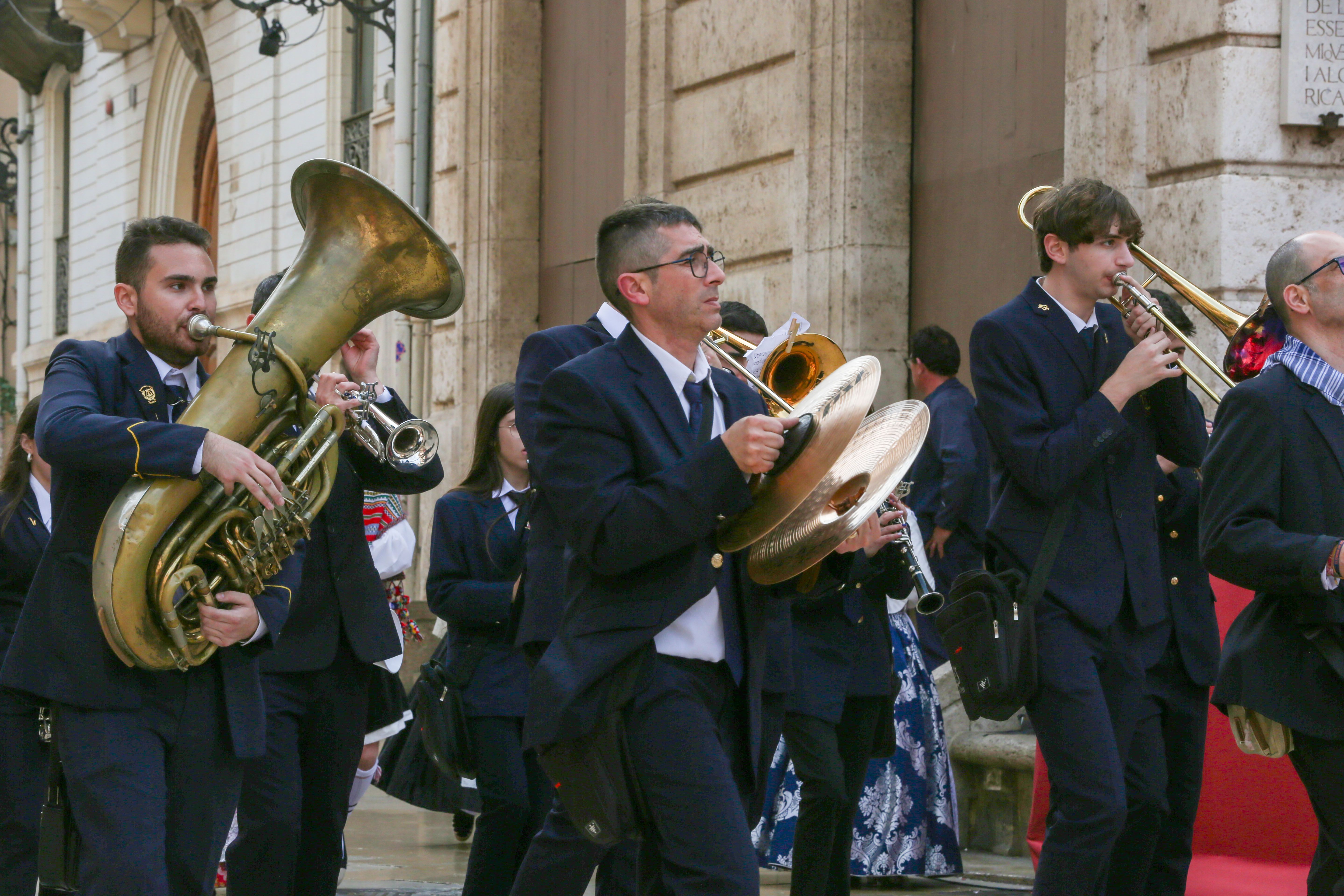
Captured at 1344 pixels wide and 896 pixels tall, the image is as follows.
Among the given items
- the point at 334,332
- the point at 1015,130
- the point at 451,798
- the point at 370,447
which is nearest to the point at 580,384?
the point at 334,332

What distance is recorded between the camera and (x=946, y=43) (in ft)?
30.8

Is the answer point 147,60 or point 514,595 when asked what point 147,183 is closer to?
point 147,60

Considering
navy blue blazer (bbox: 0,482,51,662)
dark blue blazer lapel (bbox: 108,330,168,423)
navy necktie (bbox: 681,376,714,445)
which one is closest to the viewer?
navy necktie (bbox: 681,376,714,445)

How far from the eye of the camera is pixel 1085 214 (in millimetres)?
5066

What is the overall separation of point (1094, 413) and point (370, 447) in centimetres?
198

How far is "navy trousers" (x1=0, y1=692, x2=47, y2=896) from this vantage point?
5504 millimetres

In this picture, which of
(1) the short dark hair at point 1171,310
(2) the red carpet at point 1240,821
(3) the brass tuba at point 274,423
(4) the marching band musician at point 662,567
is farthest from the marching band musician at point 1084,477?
(3) the brass tuba at point 274,423

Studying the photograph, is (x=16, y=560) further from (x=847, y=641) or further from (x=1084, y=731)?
(x=1084, y=731)

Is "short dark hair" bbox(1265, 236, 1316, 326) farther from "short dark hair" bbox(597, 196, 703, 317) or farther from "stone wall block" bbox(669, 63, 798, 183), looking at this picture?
"stone wall block" bbox(669, 63, 798, 183)

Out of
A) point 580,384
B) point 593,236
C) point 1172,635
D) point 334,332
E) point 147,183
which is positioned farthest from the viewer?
point 147,183

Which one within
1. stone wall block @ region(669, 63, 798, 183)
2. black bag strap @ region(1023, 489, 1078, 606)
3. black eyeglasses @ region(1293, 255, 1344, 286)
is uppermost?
stone wall block @ region(669, 63, 798, 183)

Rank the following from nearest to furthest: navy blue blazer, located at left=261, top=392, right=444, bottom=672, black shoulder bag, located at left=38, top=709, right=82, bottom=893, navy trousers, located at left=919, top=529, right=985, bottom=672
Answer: black shoulder bag, located at left=38, top=709, right=82, bottom=893, navy blue blazer, located at left=261, top=392, right=444, bottom=672, navy trousers, located at left=919, top=529, right=985, bottom=672

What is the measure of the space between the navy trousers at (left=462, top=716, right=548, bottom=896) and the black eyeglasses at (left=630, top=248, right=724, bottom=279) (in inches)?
77.0

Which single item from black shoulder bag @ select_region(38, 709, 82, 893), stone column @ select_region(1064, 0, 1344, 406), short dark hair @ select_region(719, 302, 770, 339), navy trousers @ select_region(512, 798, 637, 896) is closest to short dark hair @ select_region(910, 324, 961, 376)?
stone column @ select_region(1064, 0, 1344, 406)
